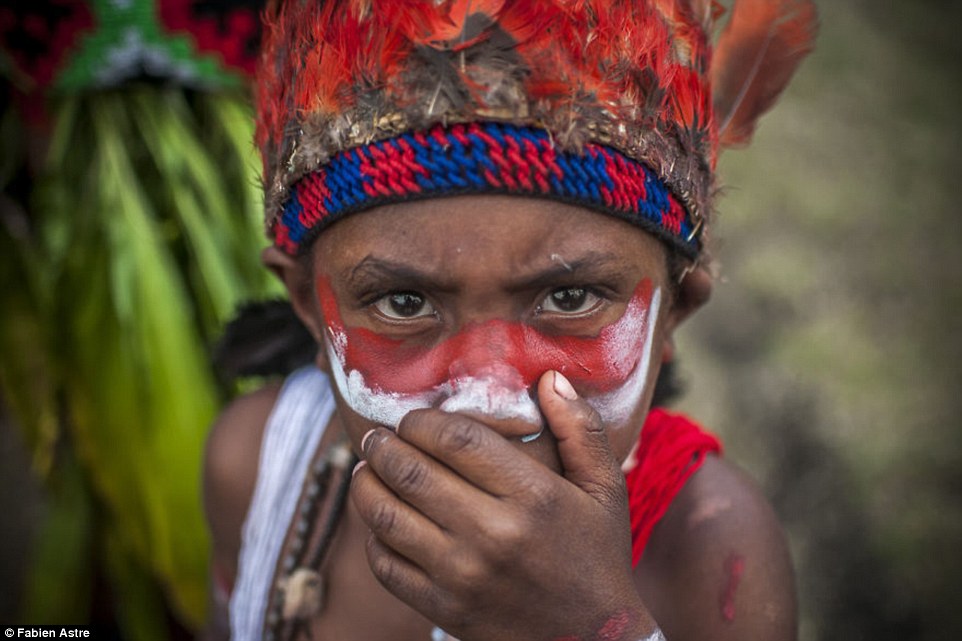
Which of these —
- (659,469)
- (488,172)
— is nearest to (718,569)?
(659,469)

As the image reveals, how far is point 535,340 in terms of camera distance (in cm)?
135

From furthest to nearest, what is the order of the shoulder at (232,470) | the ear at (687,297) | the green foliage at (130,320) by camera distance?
the green foliage at (130,320)
the shoulder at (232,470)
the ear at (687,297)

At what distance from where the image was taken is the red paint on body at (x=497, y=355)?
4.30 feet

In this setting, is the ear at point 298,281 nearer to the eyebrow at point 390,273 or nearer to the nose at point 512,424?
the eyebrow at point 390,273

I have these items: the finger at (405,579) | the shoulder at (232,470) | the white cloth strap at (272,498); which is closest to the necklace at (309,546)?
the white cloth strap at (272,498)

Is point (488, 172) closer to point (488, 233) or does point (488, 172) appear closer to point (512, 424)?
point (488, 233)

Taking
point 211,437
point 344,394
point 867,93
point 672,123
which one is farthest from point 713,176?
point 867,93

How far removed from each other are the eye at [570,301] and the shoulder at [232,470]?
1049 millimetres

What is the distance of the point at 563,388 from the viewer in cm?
133

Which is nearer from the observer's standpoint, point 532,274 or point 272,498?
point 532,274

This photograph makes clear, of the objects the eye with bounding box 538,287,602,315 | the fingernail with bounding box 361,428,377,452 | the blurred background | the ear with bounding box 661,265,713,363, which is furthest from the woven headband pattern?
the blurred background

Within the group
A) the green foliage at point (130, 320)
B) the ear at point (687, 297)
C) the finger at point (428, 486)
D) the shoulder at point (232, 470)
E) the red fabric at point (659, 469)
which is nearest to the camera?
the finger at point (428, 486)

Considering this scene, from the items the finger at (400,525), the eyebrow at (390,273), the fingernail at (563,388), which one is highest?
the eyebrow at (390,273)

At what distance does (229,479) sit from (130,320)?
0.85 meters
